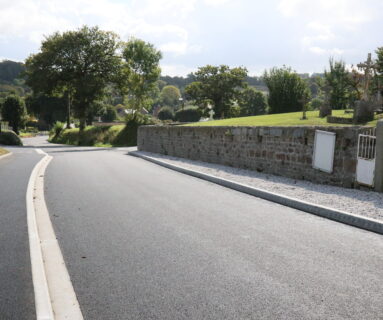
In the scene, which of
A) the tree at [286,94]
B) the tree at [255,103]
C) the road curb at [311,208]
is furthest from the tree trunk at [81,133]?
the tree at [255,103]

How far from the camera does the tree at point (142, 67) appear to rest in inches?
2062

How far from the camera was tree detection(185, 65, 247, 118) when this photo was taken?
223 ft

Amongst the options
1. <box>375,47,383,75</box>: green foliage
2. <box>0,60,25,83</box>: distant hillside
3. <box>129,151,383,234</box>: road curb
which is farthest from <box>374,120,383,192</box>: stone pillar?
<box>0,60,25,83</box>: distant hillside

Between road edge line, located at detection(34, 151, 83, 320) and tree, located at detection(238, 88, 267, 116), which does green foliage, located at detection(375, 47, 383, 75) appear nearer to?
road edge line, located at detection(34, 151, 83, 320)

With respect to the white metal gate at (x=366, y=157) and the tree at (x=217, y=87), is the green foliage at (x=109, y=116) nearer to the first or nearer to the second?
the tree at (x=217, y=87)

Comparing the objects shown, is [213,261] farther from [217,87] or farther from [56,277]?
[217,87]

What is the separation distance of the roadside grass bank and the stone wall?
2263 centimetres

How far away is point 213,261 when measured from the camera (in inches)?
164

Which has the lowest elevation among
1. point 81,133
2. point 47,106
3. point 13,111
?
point 81,133

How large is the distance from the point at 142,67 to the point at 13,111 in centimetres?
2977

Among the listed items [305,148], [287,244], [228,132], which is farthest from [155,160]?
[287,244]

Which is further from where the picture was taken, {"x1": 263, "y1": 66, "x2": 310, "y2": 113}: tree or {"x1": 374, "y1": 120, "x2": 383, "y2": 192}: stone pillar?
{"x1": 263, "y1": 66, "x2": 310, "y2": 113}: tree

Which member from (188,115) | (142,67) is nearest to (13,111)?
(142,67)

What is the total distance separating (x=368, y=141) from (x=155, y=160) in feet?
33.4
